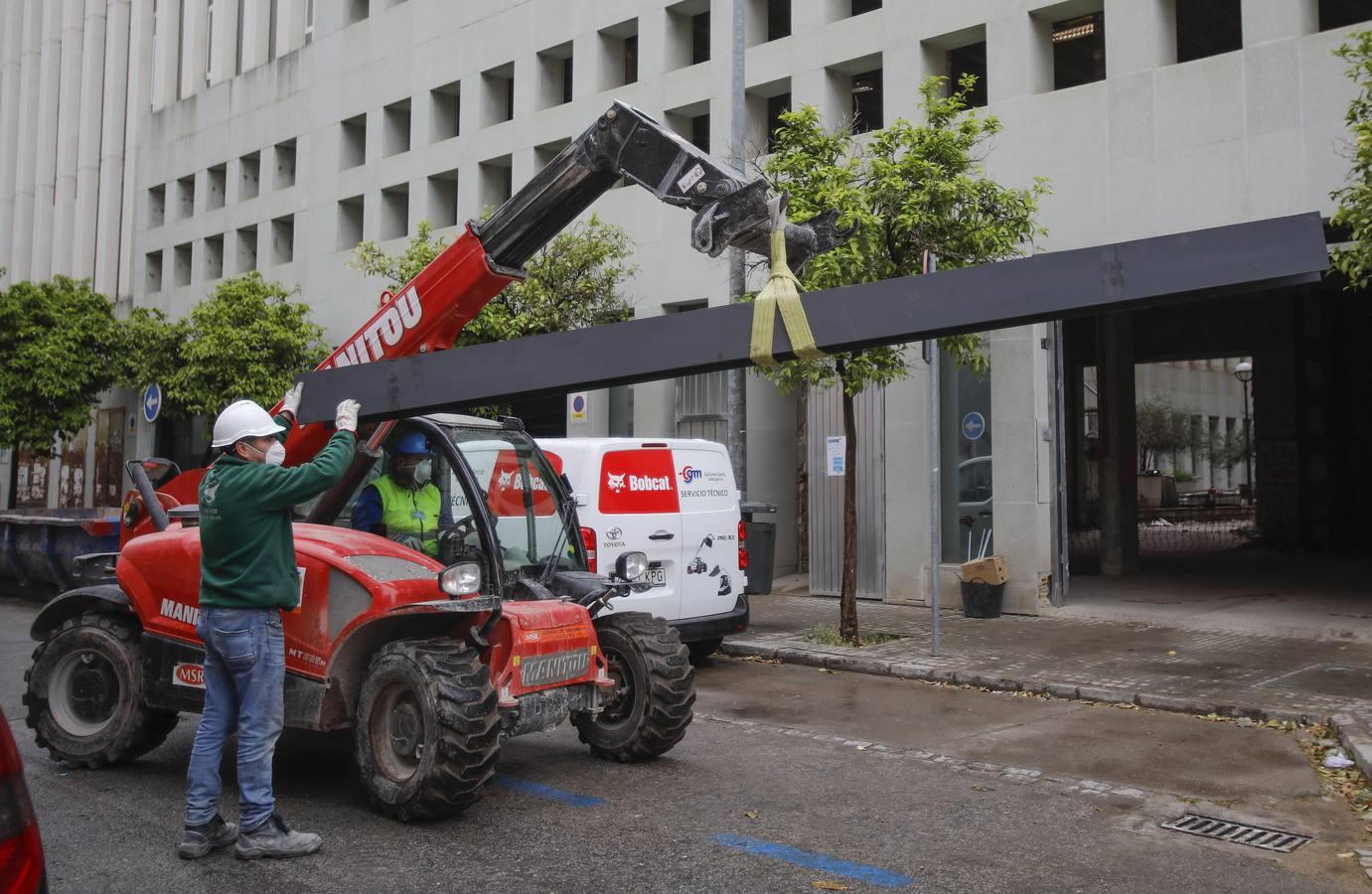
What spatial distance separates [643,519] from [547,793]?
4143 mm

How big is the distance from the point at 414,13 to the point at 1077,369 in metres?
18.7

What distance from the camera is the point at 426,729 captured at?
5.39m

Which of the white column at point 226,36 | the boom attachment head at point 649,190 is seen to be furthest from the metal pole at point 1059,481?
the white column at point 226,36

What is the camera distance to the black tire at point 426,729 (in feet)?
17.5

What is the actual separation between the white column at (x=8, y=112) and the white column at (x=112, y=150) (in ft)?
21.2

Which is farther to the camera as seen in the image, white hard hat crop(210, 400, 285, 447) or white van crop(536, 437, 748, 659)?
white van crop(536, 437, 748, 659)

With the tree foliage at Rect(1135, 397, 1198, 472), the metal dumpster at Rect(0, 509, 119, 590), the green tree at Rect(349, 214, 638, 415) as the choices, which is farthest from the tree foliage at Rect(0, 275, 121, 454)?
the tree foliage at Rect(1135, 397, 1198, 472)

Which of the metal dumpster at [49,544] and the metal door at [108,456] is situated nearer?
the metal dumpster at [49,544]

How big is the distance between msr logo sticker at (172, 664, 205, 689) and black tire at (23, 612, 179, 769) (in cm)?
38

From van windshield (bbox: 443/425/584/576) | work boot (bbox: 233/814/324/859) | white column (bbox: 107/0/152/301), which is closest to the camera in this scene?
work boot (bbox: 233/814/324/859)

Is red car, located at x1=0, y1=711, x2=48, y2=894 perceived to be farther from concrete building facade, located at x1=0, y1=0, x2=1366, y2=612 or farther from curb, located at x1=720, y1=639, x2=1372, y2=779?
concrete building facade, located at x1=0, y1=0, x2=1366, y2=612

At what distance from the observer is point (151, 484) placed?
7297 mm

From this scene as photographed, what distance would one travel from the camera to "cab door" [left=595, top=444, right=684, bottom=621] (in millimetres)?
9867

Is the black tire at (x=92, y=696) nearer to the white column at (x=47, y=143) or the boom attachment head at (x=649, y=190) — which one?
the boom attachment head at (x=649, y=190)
